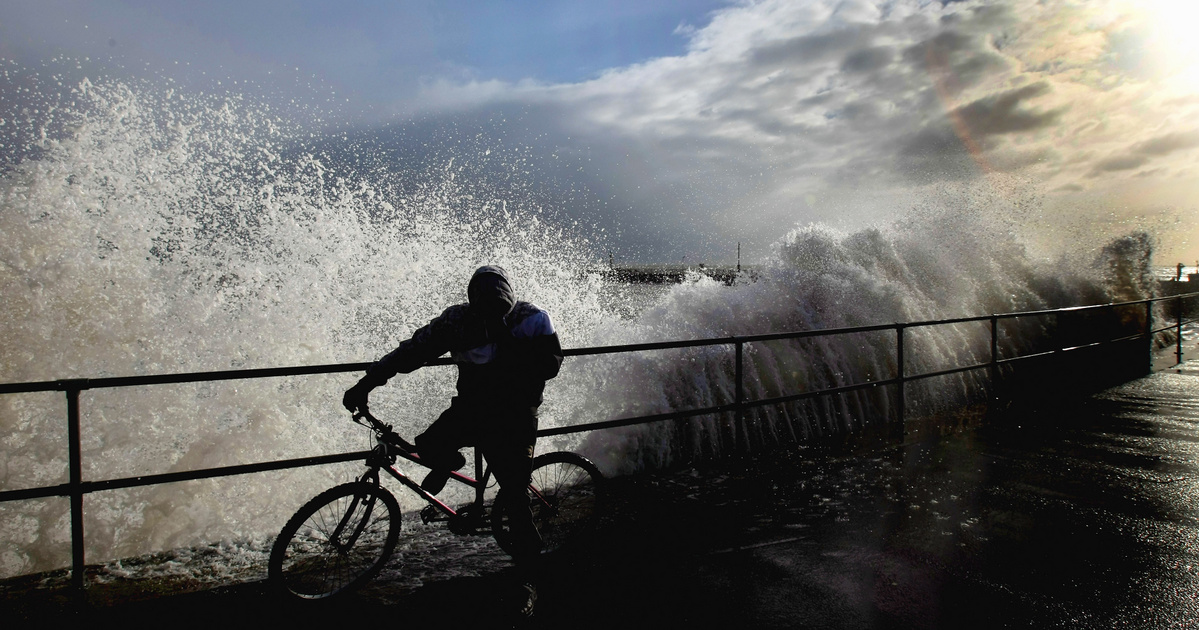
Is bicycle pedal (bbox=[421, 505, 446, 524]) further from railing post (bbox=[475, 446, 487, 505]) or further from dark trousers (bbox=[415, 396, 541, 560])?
dark trousers (bbox=[415, 396, 541, 560])

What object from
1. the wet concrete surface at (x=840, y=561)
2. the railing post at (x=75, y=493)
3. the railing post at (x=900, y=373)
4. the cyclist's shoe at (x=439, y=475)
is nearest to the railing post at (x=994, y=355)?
the railing post at (x=900, y=373)

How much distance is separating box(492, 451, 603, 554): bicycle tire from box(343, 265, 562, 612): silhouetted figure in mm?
530

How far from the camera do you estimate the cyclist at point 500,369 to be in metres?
2.99

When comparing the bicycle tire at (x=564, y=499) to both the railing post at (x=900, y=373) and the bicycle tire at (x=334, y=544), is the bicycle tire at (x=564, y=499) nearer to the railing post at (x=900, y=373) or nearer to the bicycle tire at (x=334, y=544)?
the bicycle tire at (x=334, y=544)

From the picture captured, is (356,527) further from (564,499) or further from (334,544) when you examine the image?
(564,499)

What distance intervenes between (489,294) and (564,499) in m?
1.54

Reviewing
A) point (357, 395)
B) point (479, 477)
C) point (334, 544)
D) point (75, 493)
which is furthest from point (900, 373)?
point (75, 493)

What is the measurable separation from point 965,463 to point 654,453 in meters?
3.03

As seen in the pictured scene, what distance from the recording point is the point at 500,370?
9.91ft

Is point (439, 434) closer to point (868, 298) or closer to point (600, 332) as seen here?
point (600, 332)

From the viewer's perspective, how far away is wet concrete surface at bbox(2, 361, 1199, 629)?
283 cm

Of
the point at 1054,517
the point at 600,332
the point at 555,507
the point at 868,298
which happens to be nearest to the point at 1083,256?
the point at 868,298

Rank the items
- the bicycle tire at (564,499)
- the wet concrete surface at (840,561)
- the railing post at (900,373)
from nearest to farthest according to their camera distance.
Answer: the wet concrete surface at (840,561) → the bicycle tire at (564,499) → the railing post at (900,373)

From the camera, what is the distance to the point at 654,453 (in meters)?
6.95
